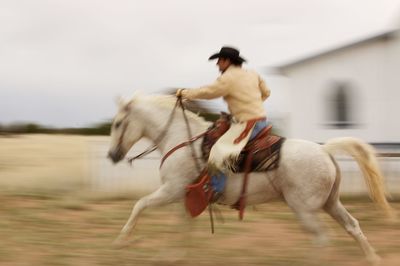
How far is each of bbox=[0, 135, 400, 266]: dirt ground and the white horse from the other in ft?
1.47

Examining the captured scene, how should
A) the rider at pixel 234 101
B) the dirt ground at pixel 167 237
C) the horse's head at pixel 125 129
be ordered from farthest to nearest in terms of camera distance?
1. the dirt ground at pixel 167 237
2. the horse's head at pixel 125 129
3. the rider at pixel 234 101

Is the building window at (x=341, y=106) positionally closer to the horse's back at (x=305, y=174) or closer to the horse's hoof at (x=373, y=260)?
the horse's hoof at (x=373, y=260)

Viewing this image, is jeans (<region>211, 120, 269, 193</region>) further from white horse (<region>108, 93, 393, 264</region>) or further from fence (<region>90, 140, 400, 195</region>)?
fence (<region>90, 140, 400, 195</region>)

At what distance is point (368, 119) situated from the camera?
14.7 meters

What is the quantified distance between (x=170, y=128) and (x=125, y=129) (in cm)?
53

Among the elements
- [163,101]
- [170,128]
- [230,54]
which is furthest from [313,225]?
[163,101]

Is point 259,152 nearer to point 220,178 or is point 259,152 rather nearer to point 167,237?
point 220,178

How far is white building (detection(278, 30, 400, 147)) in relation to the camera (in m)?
14.5

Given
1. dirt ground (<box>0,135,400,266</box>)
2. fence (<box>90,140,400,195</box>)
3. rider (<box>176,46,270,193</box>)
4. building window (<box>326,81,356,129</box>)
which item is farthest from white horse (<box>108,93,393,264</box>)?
building window (<box>326,81,356,129</box>)

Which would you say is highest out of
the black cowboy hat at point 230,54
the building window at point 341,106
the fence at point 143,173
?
the black cowboy hat at point 230,54

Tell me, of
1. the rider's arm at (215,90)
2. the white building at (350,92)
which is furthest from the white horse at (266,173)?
the white building at (350,92)

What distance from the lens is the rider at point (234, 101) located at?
692cm

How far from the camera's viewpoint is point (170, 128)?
7.43 metres

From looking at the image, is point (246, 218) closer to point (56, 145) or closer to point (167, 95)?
point (167, 95)
